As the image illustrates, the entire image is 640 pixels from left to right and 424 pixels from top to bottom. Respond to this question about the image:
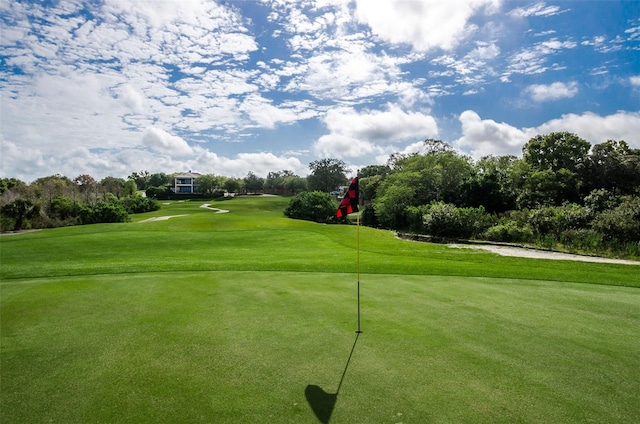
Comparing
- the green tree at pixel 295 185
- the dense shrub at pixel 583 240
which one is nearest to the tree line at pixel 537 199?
the dense shrub at pixel 583 240

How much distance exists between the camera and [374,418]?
3.84 metres

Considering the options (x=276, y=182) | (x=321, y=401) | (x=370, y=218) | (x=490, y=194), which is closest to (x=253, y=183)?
(x=276, y=182)

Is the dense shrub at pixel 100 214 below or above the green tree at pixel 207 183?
below

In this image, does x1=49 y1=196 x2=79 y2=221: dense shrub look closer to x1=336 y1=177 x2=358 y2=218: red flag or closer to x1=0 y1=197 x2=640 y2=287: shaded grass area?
x1=0 y1=197 x2=640 y2=287: shaded grass area

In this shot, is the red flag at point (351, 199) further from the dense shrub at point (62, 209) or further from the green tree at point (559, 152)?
the dense shrub at point (62, 209)

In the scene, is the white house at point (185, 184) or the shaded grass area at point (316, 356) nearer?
the shaded grass area at point (316, 356)

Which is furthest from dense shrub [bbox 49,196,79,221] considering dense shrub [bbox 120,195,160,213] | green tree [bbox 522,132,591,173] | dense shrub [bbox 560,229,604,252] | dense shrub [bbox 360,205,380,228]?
green tree [bbox 522,132,591,173]

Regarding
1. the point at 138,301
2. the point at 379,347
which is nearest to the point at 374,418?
the point at 379,347

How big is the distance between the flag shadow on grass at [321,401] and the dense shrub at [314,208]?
50.1 metres

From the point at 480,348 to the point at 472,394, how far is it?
1416 millimetres

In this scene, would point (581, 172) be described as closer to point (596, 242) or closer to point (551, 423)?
point (596, 242)

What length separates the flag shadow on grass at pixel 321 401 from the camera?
385 cm

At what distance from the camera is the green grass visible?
404 centimetres

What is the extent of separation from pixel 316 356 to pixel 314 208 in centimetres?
4965
